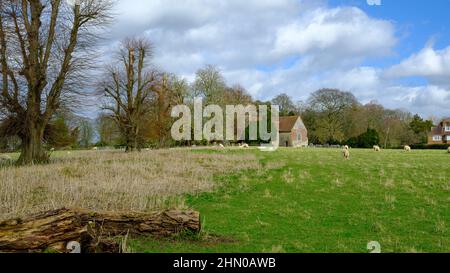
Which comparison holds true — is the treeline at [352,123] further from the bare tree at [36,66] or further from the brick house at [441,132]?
the bare tree at [36,66]

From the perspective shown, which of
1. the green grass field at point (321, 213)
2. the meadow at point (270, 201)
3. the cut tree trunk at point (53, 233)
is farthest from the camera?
the meadow at point (270, 201)

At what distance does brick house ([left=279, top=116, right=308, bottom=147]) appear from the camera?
8825cm

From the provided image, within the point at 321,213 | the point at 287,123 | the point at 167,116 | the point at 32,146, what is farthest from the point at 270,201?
the point at 287,123

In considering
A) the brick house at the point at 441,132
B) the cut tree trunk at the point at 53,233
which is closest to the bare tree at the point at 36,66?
the cut tree trunk at the point at 53,233

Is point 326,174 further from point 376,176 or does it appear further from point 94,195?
point 94,195

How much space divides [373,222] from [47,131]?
25863mm

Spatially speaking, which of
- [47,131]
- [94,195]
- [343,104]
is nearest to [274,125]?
[343,104]

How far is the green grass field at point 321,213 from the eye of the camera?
335 inches

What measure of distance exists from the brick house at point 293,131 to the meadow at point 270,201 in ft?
213

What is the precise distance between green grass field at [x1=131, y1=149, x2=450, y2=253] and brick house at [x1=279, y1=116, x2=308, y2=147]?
6709 centimetres

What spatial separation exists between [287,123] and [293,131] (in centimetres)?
302

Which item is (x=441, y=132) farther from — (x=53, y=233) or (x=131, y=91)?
(x=53, y=233)
